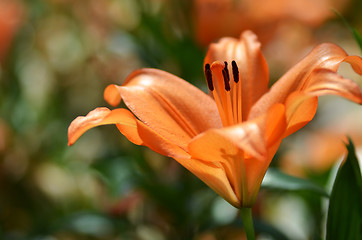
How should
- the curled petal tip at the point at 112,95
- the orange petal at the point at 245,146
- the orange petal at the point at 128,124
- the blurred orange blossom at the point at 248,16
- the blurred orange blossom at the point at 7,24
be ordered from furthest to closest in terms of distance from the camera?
the blurred orange blossom at the point at 7,24
the blurred orange blossom at the point at 248,16
the curled petal tip at the point at 112,95
the orange petal at the point at 128,124
the orange petal at the point at 245,146

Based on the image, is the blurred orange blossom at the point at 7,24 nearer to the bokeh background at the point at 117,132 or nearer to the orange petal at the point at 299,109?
the bokeh background at the point at 117,132

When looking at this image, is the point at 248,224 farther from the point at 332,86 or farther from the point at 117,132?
the point at 117,132

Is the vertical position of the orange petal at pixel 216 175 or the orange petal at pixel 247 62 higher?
the orange petal at pixel 247 62

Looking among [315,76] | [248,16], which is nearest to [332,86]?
[315,76]

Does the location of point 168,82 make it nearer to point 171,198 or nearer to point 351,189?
point 351,189

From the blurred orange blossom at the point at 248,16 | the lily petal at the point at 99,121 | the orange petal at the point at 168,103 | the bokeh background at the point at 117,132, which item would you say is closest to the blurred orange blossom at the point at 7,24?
the bokeh background at the point at 117,132

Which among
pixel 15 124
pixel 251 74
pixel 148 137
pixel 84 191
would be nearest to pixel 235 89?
pixel 251 74

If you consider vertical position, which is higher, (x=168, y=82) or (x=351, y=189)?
(x=168, y=82)

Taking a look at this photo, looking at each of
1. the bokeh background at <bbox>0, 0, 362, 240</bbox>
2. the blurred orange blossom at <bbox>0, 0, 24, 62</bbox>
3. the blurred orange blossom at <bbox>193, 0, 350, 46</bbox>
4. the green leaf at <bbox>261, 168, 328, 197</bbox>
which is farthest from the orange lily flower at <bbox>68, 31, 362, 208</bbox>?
the blurred orange blossom at <bbox>0, 0, 24, 62</bbox>
